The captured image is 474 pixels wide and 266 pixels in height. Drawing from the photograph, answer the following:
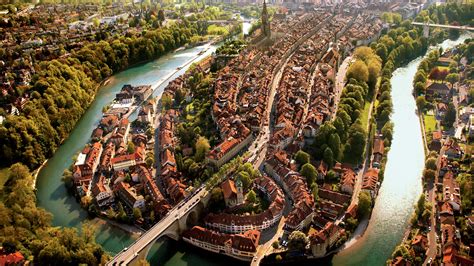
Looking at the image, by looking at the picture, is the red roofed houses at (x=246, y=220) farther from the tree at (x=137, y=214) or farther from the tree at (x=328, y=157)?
the tree at (x=328, y=157)

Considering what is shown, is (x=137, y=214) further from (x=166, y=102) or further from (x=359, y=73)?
(x=359, y=73)

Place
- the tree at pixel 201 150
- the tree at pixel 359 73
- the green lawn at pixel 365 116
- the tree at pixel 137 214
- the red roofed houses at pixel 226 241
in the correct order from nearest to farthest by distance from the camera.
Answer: the red roofed houses at pixel 226 241, the tree at pixel 137 214, the tree at pixel 201 150, the green lawn at pixel 365 116, the tree at pixel 359 73

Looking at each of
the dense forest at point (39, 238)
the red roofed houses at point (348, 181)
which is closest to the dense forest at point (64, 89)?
the dense forest at point (39, 238)

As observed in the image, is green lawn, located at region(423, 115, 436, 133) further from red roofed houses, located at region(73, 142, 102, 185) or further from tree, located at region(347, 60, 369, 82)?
red roofed houses, located at region(73, 142, 102, 185)

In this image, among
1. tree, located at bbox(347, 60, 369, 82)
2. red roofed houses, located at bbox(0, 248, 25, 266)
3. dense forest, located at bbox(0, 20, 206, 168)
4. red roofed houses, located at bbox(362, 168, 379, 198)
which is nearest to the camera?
red roofed houses, located at bbox(0, 248, 25, 266)

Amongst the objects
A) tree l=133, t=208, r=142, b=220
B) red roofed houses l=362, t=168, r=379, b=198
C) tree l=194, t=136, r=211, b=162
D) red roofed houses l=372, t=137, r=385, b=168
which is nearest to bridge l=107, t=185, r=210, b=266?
tree l=133, t=208, r=142, b=220

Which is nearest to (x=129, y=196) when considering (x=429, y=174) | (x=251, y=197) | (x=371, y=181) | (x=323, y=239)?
(x=251, y=197)

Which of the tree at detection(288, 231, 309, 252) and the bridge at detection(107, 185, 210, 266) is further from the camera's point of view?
the tree at detection(288, 231, 309, 252)
